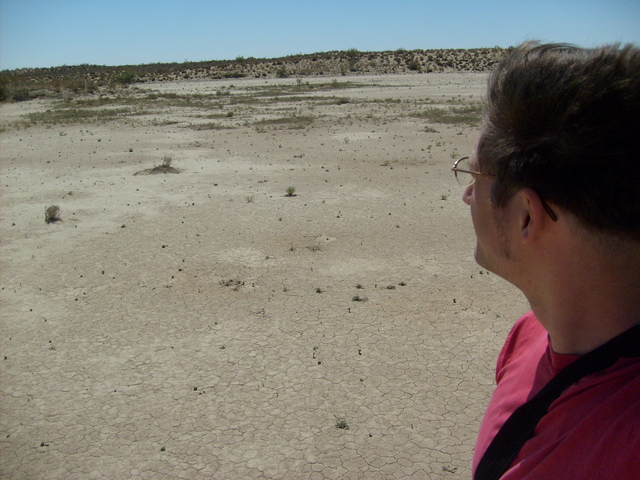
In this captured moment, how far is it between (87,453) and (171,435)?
632 mm

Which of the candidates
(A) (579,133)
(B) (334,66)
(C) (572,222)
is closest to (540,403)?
(C) (572,222)

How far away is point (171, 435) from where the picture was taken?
4523 millimetres

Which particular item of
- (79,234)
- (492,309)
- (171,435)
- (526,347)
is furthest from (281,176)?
(526,347)

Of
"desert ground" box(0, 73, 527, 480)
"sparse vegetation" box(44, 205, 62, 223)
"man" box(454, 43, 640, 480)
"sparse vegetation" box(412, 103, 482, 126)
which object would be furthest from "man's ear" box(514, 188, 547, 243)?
"sparse vegetation" box(412, 103, 482, 126)

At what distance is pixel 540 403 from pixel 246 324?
5.38 metres

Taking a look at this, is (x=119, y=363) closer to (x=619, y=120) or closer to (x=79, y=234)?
(x=79, y=234)

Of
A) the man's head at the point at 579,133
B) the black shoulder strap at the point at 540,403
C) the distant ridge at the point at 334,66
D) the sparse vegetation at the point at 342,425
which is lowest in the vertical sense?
the sparse vegetation at the point at 342,425

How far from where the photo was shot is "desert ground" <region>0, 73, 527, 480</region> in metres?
4.38

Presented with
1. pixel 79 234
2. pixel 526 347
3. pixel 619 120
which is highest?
pixel 619 120

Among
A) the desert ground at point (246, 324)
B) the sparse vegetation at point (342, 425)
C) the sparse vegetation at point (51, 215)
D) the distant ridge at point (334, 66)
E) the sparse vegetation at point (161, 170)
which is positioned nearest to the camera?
the desert ground at point (246, 324)

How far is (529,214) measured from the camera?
1175mm

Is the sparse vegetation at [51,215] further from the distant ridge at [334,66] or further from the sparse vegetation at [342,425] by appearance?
the distant ridge at [334,66]

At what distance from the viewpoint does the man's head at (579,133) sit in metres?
0.99

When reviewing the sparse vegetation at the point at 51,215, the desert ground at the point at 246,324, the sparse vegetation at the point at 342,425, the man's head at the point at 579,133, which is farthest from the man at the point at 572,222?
the sparse vegetation at the point at 51,215
